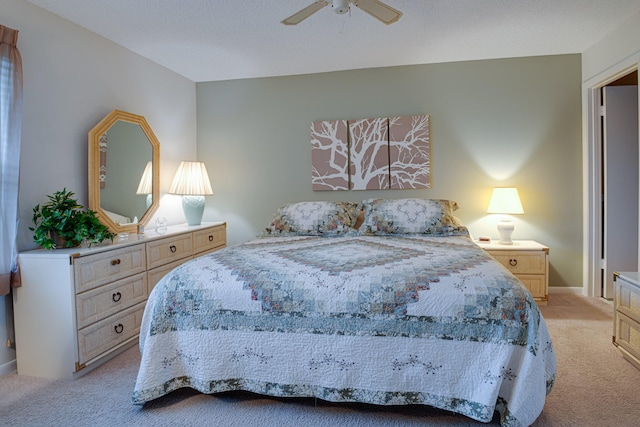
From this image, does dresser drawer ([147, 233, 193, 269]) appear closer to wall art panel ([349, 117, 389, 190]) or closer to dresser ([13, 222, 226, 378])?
dresser ([13, 222, 226, 378])

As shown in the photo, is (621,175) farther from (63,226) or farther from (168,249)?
(63,226)

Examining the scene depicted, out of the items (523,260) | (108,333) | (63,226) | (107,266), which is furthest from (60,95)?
(523,260)

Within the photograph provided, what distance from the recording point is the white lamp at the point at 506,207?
3.53 m

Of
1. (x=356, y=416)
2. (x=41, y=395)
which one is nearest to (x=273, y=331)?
(x=356, y=416)

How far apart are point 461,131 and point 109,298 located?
3.39m

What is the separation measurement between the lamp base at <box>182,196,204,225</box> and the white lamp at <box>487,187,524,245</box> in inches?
110

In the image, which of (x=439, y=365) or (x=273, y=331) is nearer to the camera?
(x=439, y=365)

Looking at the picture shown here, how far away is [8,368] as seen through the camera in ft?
7.68

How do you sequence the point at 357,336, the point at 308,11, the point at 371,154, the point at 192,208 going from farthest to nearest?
the point at 371,154, the point at 192,208, the point at 308,11, the point at 357,336

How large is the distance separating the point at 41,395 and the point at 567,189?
14.5 feet

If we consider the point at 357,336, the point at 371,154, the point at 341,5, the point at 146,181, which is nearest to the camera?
the point at 357,336

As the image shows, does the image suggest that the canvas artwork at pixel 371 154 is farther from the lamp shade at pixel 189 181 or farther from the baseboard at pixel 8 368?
the baseboard at pixel 8 368

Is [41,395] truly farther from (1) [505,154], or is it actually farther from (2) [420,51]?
(1) [505,154]

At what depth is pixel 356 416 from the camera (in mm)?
1834
